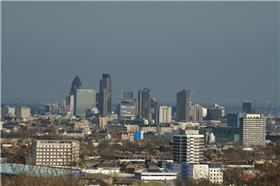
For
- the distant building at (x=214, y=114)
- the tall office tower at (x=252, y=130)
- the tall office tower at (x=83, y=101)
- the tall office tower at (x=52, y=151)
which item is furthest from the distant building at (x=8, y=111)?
the tall office tower at (x=52, y=151)

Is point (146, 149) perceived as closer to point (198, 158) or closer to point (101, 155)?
point (101, 155)

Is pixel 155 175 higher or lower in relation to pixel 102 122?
lower

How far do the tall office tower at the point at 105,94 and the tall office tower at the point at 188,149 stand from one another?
1265 inches

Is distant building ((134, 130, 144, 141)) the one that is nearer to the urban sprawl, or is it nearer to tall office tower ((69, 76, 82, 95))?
the urban sprawl

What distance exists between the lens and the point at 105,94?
6131 cm

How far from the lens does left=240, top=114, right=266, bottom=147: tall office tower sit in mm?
41625

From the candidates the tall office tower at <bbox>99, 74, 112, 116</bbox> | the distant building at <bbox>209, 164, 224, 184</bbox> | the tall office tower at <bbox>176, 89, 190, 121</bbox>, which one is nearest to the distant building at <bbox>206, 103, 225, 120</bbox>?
the tall office tower at <bbox>176, 89, 190, 121</bbox>

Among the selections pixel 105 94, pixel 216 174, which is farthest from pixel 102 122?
pixel 216 174

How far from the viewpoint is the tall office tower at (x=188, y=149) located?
27.4 meters

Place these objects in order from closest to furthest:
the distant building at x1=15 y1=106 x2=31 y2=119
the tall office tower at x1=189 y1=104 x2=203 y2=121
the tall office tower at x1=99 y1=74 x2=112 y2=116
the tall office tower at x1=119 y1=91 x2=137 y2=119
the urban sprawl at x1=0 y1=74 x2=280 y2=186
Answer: the urban sprawl at x1=0 y1=74 x2=280 y2=186 < the distant building at x1=15 y1=106 x2=31 y2=119 < the tall office tower at x1=189 y1=104 x2=203 y2=121 < the tall office tower at x1=99 y1=74 x2=112 y2=116 < the tall office tower at x1=119 y1=91 x2=137 y2=119

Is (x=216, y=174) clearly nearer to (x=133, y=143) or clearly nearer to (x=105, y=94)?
(x=133, y=143)

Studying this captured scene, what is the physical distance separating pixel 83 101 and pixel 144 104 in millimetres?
4471

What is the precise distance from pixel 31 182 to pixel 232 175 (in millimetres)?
10149

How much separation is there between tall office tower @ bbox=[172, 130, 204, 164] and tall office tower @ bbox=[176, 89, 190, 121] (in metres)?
28.8
